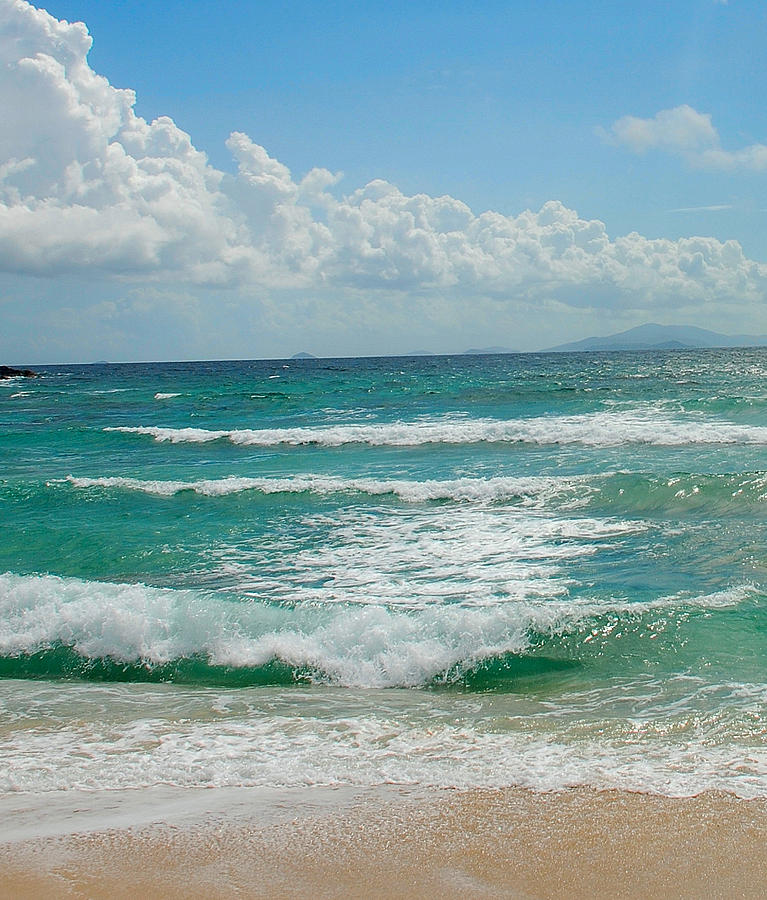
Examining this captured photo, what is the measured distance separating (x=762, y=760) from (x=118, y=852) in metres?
4.14

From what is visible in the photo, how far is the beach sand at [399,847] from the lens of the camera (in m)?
3.76

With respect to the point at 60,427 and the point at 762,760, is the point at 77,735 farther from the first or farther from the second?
the point at 60,427

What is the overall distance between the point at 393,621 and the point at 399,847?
3979 mm

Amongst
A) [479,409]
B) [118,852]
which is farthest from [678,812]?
[479,409]

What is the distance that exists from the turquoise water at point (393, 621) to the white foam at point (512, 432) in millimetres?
1833

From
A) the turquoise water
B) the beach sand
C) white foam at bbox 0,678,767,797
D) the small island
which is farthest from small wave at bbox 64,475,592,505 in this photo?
the small island

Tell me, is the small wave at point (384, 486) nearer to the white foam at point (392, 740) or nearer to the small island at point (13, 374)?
the white foam at point (392, 740)

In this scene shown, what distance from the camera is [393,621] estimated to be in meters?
8.07

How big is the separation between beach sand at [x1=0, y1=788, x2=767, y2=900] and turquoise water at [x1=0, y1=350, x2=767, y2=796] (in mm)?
307

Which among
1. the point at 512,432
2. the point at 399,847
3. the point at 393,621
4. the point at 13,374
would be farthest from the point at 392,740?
the point at 13,374

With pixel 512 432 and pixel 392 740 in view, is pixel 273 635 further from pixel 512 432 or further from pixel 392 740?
pixel 512 432

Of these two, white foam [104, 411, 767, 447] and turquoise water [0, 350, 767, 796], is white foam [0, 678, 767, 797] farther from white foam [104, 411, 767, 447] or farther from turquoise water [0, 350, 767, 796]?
white foam [104, 411, 767, 447]

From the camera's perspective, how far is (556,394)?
42375 millimetres

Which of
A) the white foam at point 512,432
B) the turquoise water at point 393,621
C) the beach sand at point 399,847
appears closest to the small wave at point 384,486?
the turquoise water at point 393,621
